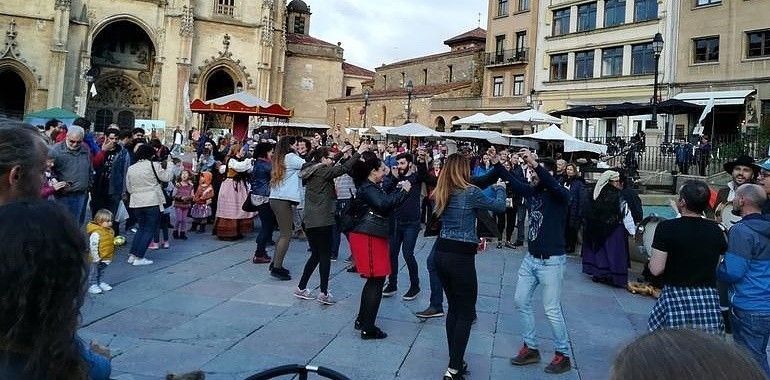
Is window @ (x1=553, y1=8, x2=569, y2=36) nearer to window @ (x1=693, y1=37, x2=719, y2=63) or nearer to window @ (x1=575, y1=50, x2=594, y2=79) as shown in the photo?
window @ (x1=575, y1=50, x2=594, y2=79)

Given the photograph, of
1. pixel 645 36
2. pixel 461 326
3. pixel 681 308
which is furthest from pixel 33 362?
pixel 645 36

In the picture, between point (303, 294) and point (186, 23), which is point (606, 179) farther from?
point (186, 23)

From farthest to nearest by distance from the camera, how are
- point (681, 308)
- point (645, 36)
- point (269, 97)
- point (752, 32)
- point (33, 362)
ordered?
point (269, 97), point (645, 36), point (752, 32), point (681, 308), point (33, 362)

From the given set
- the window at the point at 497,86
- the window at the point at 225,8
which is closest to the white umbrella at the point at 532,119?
the window at the point at 497,86

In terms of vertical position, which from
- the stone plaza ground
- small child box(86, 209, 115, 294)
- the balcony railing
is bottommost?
the stone plaza ground

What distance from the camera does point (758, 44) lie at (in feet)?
88.9

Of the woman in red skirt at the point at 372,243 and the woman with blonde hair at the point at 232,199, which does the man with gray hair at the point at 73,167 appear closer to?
the woman with blonde hair at the point at 232,199

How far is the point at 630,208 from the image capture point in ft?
30.6

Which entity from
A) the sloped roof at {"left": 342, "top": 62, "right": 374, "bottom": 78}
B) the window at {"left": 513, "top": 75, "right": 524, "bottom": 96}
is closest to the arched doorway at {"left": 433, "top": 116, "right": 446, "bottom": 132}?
the window at {"left": 513, "top": 75, "right": 524, "bottom": 96}

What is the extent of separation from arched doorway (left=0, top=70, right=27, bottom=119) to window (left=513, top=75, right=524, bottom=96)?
111 ft

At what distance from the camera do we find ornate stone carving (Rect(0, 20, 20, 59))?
35.1 m

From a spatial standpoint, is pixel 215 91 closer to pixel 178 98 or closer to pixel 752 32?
pixel 178 98

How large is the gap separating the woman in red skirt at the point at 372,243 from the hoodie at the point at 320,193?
1153mm

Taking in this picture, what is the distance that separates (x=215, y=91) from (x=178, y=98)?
4.64 meters
